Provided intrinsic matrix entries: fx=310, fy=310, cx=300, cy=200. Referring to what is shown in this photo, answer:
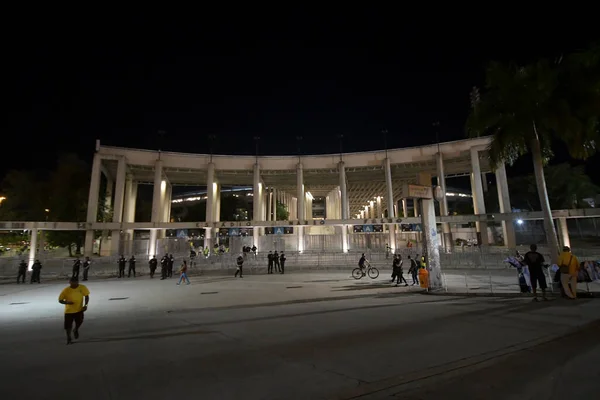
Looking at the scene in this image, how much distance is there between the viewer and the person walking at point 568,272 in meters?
10.1

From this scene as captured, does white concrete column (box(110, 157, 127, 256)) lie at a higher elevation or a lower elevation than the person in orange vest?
higher

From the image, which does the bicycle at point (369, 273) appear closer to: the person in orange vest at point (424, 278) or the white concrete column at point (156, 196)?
the person in orange vest at point (424, 278)

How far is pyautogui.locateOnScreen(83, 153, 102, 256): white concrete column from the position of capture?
36.9 meters

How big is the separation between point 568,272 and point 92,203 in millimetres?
44733

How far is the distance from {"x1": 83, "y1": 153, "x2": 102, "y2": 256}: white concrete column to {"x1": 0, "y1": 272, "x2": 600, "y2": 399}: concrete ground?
3055cm

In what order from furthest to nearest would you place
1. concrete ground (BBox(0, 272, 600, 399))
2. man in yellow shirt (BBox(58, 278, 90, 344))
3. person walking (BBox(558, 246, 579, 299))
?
person walking (BBox(558, 246, 579, 299))
man in yellow shirt (BBox(58, 278, 90, 344))
concrete ground (BBox(0, 272, 600, 399))

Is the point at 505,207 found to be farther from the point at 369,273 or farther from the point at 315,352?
the point at 315,352

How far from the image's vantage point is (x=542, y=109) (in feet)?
40.9

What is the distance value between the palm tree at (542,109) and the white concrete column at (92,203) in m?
40.8

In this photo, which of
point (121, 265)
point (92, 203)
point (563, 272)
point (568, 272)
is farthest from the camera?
point (92, 203)

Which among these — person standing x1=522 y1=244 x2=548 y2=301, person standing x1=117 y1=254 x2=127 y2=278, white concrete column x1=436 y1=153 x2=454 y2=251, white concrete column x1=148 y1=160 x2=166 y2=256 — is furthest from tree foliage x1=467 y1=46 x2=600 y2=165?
white concrete column x1=148 y1=160 x2=166 y2=256

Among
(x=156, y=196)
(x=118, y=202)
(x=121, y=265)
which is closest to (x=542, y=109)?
(x=121, y=265)

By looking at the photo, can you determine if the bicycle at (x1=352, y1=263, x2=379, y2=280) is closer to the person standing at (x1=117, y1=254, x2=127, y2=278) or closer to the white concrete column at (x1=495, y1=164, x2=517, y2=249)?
the person standing at (x1=117, y1=254, x2=127, y2=278)

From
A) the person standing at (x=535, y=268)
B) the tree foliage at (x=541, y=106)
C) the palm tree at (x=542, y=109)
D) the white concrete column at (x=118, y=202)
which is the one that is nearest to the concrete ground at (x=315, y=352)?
the person standing at (x=535, y=268)
